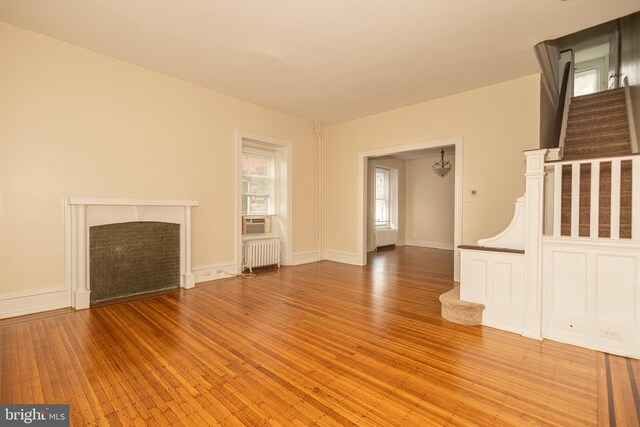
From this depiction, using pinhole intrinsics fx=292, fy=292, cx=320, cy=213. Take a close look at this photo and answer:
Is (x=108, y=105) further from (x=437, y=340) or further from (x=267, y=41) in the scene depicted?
(x=437, y=340)

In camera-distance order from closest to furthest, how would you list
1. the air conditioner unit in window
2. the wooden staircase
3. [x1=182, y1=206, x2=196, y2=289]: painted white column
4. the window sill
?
the wooden staircase
[x1=182, y1=206, x2=196, y2=289]: painted white column
the window sill
the air conditioner unit in window

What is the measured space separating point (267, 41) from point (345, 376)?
12.7ft

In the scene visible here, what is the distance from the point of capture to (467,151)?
208 inches

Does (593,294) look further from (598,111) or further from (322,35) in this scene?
(598,111)

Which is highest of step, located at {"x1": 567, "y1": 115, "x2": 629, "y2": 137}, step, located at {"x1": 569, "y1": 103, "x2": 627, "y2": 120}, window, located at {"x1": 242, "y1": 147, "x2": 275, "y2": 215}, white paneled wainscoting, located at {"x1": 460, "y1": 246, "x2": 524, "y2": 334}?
step, located at {"x1": 569, "y1": 103, "x2": 627, "y2": 120}

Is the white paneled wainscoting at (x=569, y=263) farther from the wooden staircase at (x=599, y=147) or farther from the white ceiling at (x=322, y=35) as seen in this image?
the white ceiling at (x=322, y=35)

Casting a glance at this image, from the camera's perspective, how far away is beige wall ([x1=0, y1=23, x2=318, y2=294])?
349cm

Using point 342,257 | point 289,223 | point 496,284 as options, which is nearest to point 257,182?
point 289,223

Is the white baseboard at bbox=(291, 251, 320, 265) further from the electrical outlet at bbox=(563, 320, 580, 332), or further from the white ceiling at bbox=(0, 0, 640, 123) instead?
the electrical outlet at bbox=(563, 320, 580, 332)

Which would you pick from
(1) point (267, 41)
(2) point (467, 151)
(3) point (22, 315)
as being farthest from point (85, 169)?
(2) point (467, 151)

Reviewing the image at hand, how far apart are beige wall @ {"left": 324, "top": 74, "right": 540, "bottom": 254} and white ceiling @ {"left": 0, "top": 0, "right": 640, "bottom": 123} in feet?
1.08

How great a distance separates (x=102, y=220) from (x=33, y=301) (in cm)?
121

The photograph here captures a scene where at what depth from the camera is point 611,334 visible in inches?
105

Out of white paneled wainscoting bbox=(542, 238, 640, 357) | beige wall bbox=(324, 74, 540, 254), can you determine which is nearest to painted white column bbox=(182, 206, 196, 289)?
beige wall bbox=(324, 74, 540, 254)
